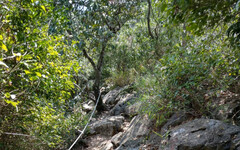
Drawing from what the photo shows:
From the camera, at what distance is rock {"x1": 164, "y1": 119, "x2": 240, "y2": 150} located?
179 centimetres

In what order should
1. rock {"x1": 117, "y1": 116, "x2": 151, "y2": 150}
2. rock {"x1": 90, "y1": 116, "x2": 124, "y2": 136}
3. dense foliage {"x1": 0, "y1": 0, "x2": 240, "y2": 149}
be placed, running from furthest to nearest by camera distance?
1. rock {"x1": 90, "y1": 116, "x2": 124, "y2": 136}
2. rock {"x1": 117, "y1": 116, "x2": 151, "y2": 150}
3. dense foliage {"x1": 0, "y1": 0, "x2": 240, "y2": 149}

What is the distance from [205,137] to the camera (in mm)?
1955

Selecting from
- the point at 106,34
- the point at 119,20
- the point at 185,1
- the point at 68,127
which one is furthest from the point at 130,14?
the point at 185,1

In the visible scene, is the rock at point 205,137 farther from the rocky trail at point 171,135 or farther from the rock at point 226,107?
the rock at point 226,107

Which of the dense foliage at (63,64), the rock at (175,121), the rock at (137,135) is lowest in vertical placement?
the rock at (137,135)

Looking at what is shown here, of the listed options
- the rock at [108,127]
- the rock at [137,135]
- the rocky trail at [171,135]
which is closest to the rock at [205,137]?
the rocky trail at [171,135]

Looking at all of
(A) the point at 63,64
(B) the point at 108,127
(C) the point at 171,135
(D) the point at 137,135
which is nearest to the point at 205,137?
(C) the point at 171,135

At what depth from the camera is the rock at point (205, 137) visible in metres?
1.79

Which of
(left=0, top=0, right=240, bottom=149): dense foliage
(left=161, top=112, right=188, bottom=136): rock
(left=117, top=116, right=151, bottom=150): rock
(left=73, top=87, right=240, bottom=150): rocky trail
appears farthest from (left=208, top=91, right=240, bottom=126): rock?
(left=117, top=116, right=151, bottom=150): rock

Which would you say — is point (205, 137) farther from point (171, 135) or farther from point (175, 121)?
point (175, 121)

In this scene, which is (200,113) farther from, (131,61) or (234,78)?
(131,61)

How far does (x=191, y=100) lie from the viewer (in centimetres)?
246

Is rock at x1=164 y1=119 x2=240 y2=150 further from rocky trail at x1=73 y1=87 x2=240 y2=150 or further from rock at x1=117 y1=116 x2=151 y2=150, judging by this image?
rock at x1=117 y1=116 x2=151 y2=150

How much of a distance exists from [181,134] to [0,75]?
2.02 m
